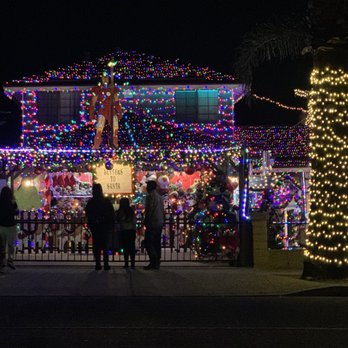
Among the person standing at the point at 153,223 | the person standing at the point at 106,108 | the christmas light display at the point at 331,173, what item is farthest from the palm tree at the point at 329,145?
the person standing at the point at 106,108

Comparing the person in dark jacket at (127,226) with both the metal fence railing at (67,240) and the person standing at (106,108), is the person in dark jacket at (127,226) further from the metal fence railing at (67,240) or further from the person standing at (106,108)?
the person standing at (106,108)

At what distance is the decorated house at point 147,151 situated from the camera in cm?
1820

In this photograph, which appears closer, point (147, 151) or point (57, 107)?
point (147, 151)

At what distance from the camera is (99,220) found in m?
14.6

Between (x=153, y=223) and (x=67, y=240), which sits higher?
(x=153, y=223)

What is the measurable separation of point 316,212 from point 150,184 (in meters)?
3.44

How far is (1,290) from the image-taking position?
1216 centimetres

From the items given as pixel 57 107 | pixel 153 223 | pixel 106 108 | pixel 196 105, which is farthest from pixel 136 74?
pixel 153 223

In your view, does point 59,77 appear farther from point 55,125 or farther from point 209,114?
A: point 209,114

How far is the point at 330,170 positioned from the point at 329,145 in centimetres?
46

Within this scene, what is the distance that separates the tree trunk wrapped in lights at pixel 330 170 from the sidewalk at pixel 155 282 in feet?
1.71

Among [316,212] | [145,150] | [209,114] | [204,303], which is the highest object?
[209,114]

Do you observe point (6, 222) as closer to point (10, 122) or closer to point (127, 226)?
point (127, 226)

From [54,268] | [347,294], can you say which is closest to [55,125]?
[54,268]
